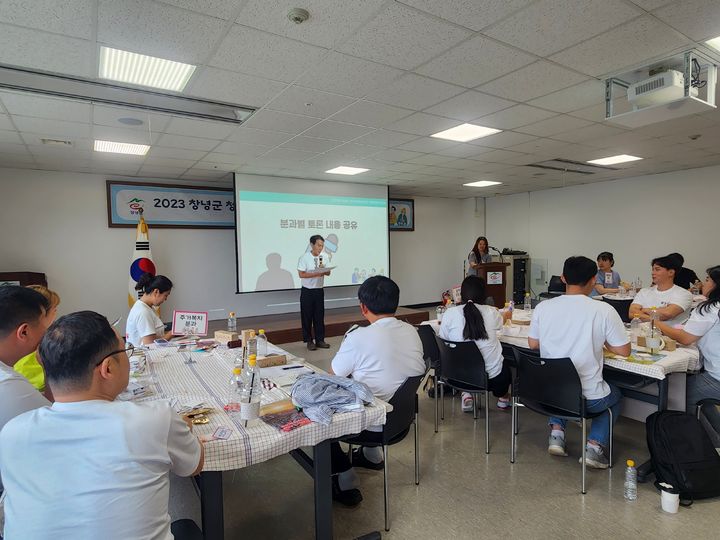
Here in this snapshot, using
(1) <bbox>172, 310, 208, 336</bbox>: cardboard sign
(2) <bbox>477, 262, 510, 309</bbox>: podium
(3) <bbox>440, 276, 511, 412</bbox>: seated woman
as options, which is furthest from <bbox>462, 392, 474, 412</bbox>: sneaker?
(2) <bbox>477, 262, 510, 309</bbox>: podium

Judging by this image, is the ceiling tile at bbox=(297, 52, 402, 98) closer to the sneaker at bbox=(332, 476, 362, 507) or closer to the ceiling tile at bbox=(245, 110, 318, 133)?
the ceiling tile at bbox=(245, 110, 318, 133)

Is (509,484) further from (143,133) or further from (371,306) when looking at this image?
(143,133)

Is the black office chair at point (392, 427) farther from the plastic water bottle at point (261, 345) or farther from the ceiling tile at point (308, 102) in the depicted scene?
the ceiling tile at point (308, 102)

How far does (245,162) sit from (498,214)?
20.1 feet

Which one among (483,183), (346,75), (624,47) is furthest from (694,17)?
(483,183)

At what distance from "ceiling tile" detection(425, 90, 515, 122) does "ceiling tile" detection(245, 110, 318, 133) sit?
3.70 feet

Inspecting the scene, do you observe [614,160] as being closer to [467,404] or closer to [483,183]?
[483,183]

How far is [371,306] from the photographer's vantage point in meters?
2.11

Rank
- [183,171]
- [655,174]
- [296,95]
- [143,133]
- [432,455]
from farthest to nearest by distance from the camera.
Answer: [655,174], [183,171], [143,133], [296,95], [432,455]

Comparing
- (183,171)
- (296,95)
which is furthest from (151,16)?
(183,171)

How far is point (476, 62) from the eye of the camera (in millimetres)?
2633

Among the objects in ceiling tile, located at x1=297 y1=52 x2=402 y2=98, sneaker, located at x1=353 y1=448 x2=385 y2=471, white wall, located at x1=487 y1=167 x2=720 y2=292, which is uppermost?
ceiling tile, located at x1=297 y1=52 x2=402 y2=98

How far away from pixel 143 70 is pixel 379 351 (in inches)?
94.1

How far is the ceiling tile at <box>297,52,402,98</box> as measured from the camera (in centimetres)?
261
